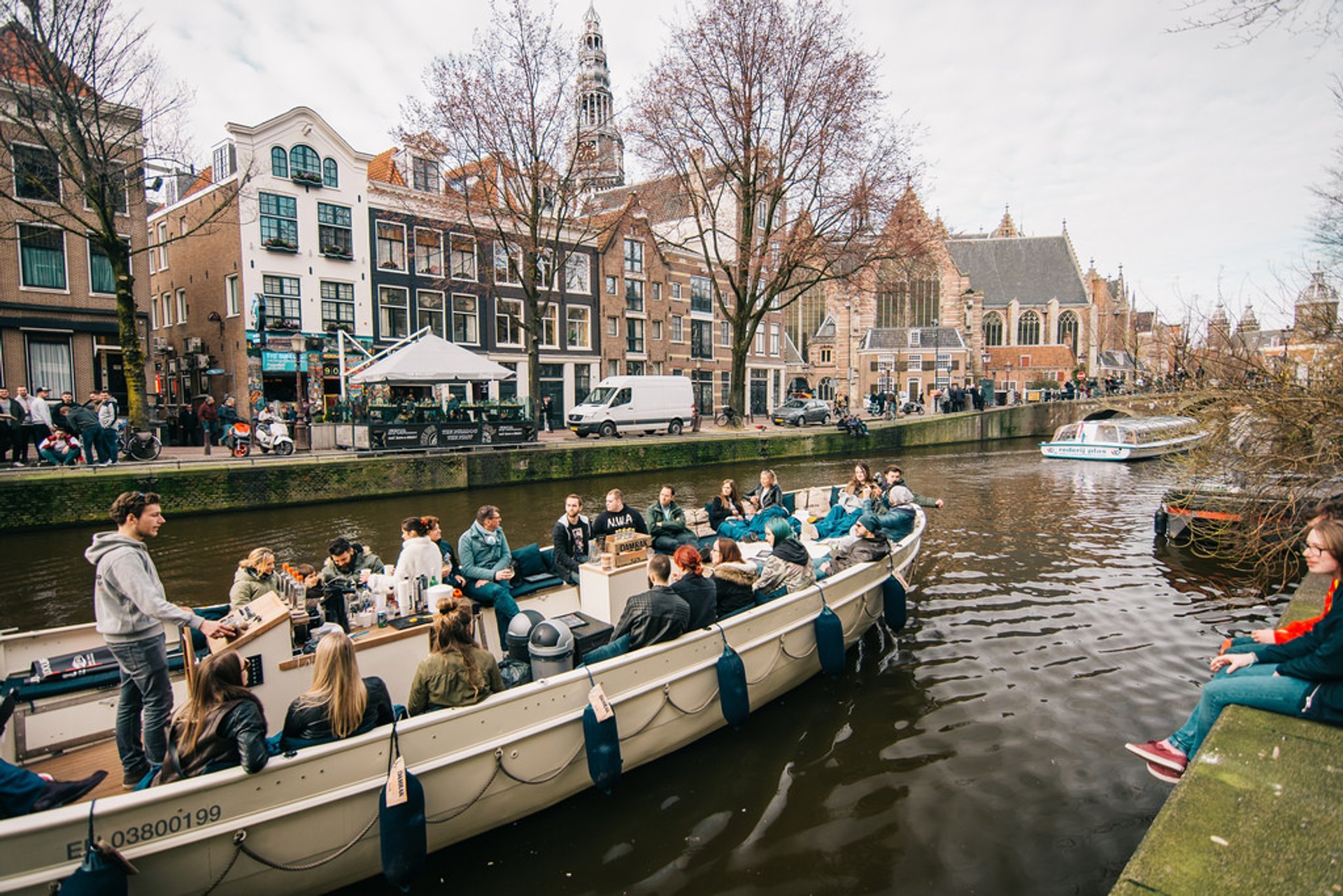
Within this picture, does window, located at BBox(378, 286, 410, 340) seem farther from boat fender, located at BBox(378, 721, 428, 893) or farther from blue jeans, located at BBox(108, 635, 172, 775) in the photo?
boat fender, located at BBox(378, 721, 428, 893)

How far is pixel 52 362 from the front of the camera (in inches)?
774

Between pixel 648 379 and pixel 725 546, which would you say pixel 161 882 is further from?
pixel 648 379

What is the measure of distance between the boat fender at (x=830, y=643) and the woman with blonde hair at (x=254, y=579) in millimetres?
4838

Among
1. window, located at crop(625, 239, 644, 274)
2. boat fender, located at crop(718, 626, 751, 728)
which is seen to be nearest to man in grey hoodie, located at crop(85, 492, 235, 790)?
boat fender, located at crop(718, 626, 751, 728)

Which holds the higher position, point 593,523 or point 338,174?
point 338,174

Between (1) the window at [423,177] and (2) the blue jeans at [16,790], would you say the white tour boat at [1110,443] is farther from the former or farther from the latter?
(2) the blue jeans at [16,790]

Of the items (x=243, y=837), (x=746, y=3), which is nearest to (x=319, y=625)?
(x=243, y=837)

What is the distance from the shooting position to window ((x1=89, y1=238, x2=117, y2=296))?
1997cm

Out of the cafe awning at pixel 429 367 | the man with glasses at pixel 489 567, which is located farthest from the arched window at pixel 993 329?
the man with glasses at pixel 489 567

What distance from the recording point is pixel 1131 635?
822cm

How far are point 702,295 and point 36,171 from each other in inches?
1099

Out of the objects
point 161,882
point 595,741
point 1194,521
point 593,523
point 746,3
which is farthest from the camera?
point 746,3

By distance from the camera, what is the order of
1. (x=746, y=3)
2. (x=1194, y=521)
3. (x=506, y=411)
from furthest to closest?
(x=746, y=3) < (x=506, y=411) < (x=1194, y=521)

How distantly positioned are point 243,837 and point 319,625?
2.29m
